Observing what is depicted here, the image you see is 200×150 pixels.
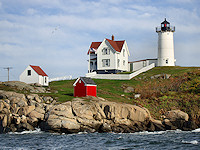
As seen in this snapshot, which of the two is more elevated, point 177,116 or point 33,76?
point 33,76

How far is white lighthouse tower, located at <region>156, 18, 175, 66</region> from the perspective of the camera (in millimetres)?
67750

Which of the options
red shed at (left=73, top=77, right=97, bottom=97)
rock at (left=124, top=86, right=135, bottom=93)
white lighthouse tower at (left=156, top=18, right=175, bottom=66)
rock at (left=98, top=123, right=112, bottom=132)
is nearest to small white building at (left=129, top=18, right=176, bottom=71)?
white lighthouse tower at (left=156, top=18, right=175, bottom=66)

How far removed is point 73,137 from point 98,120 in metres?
5.36

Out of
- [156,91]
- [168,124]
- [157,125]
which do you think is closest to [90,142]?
[157,125]

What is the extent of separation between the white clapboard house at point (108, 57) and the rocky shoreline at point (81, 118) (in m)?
30.3

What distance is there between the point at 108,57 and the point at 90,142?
41883mm

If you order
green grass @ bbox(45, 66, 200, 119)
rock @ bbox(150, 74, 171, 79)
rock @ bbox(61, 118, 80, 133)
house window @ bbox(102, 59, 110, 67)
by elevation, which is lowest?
rock @ bbox(61, 118, 80, 133)

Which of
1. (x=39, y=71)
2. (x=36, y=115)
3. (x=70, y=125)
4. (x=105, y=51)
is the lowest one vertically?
(x=70, y=125)

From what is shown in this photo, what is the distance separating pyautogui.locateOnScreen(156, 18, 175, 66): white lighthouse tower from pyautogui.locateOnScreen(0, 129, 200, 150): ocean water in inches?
1639

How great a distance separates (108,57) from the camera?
2628 inches

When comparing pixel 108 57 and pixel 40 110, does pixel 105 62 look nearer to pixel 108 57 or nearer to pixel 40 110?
pixel 108 57

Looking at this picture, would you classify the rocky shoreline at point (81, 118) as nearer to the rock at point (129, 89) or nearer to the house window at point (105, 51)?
the rock at point (129, 89)

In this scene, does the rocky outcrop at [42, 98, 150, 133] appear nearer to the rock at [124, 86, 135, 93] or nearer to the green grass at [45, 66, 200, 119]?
the green grass at [45, 66, 200, 119]

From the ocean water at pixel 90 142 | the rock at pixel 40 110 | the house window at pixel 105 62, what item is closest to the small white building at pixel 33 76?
the house window at pixel 105 62
